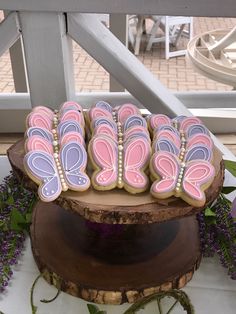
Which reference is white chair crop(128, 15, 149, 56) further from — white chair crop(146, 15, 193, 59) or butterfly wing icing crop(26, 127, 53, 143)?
butterfly wing icing crop(26, 127, 53, 143)

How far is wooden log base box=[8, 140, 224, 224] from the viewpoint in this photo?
1.67ft

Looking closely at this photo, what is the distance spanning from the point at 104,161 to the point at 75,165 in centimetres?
4

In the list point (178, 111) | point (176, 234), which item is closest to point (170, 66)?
point (178, 111)

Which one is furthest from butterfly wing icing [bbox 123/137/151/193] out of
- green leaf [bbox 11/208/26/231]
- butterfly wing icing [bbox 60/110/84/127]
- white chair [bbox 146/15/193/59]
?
white chair [bbox 146/15/193/59]

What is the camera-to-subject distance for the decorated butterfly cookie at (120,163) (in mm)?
534

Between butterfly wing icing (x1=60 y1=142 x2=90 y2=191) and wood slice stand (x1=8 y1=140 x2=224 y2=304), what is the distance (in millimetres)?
14

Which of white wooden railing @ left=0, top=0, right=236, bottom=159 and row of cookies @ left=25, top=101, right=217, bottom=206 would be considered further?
white wooden railing @ left=0, top=0, right=236, bottom=159

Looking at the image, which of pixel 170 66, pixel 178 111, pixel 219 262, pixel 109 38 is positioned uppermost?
pixel 109 38

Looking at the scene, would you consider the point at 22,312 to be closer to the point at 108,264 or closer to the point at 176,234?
the point at 108,264

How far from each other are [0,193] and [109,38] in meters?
0.36

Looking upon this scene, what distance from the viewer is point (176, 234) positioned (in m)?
0.68

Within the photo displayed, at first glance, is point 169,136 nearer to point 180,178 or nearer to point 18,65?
point 180,178

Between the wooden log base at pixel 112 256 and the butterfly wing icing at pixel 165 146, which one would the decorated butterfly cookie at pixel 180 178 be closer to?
the butterfly wing icing at pixel 165 146

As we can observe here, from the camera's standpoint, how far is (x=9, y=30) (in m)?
0.75
